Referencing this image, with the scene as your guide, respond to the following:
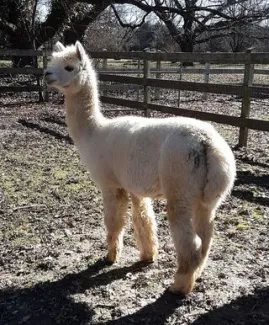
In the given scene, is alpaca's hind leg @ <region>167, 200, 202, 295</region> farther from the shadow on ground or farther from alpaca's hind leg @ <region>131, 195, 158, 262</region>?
alpaca's hind leg @ <region>131, 195, 158, 262</region>

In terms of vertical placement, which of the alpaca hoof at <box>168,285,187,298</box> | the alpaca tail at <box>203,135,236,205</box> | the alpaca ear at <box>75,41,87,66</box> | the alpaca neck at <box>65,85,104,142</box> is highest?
the alpaca ear at <box>75,41,87,66</box>

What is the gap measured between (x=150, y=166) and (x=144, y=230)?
33.5 inches

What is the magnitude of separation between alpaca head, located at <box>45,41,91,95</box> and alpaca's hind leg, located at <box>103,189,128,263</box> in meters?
1.08

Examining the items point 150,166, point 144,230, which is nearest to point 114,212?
point 144,230

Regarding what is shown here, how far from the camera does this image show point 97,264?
390 cm

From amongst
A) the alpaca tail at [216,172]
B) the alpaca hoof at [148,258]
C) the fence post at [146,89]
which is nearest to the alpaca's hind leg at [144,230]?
the alpaca hoof at [148,258]

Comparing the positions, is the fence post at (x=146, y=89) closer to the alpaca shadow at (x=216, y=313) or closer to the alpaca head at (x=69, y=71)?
the alpaca head at (x=69, y=71)

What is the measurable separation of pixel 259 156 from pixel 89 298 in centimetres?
481

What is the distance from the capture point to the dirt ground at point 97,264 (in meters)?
3.16

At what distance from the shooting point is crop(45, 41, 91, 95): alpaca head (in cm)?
399

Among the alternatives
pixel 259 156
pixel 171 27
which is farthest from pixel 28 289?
pixel 171 27

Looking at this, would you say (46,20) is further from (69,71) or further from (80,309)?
(80,309)

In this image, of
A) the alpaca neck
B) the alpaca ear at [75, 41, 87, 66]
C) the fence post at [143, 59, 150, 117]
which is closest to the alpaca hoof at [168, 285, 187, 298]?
the alpaca neck

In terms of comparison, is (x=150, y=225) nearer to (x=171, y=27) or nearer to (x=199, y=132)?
(x=199, y=132)
